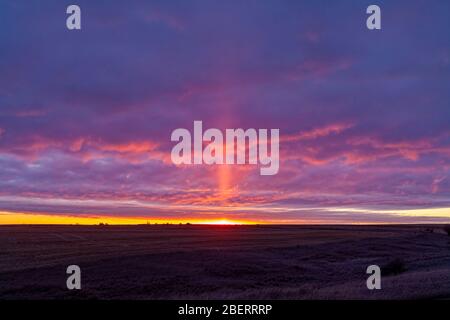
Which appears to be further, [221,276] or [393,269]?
[393,269]

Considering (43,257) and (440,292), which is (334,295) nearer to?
(440,292)

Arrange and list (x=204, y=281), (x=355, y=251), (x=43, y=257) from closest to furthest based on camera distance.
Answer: (x=204, y=281) → (x=43, y=257) → (x=355, y=251)

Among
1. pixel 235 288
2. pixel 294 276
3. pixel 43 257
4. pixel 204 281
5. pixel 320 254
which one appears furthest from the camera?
pixel 320 254

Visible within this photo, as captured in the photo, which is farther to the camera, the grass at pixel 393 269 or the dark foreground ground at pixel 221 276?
the grass at pixel 393 269

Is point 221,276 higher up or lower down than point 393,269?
higher up

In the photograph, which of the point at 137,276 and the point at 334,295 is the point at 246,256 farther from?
the point at 334,295

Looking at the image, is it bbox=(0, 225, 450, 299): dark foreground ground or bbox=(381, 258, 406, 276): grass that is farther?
bbox=(381, 258, 406, 276): grass
